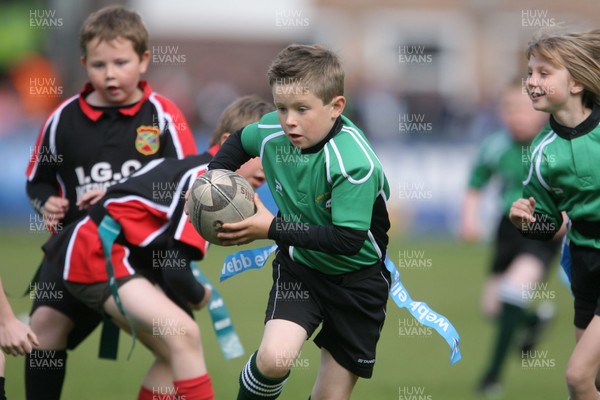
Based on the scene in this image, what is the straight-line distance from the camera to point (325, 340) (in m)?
4.78

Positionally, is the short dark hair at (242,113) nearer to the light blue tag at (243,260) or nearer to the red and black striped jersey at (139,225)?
the red and black striped jersey at (139,225)

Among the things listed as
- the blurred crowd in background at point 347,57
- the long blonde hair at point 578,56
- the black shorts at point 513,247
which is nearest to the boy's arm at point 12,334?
the long blonde hair at point 578,56

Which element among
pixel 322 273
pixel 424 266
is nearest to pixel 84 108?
pixel 322 273

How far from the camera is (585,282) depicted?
493cm

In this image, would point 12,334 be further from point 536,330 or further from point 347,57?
point 347,57

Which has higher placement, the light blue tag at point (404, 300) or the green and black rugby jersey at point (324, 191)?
the green and black rugby jersey at point (324, 191)

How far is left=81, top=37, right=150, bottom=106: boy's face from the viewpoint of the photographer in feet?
17.4

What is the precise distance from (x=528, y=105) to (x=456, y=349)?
133 inches

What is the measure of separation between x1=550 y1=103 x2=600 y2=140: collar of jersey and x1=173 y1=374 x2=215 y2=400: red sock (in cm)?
216

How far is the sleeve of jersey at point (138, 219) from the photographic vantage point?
5000 millimetres

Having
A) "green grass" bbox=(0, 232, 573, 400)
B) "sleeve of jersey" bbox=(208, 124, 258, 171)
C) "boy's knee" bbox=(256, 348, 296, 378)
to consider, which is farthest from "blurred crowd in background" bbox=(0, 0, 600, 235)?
"boy's knee" bbox=(256, 348, 296, 378)

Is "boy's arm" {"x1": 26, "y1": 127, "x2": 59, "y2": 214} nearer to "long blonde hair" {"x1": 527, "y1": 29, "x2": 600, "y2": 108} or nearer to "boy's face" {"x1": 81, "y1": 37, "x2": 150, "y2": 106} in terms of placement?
"boy's face" {"x1": 81, "y1": 37, "x2": 150, "y2": 106}

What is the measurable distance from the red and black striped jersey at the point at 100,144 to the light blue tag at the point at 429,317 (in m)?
1.41

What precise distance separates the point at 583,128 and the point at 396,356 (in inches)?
146
